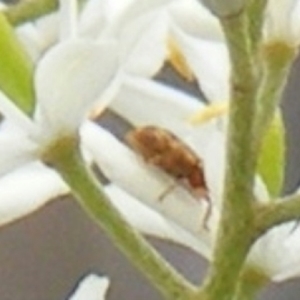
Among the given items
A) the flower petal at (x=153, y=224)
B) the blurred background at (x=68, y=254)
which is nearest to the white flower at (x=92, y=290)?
the flower petal at (x=153, y=224)

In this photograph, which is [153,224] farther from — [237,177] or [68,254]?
[68,254]

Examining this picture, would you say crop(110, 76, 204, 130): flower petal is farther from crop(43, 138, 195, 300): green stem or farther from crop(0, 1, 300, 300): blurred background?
crop(0, 1, 300, 300): blurred background

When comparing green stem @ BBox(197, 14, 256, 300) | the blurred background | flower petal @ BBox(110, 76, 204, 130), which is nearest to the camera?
green stem @ BBox(197, 14, 256, 300)

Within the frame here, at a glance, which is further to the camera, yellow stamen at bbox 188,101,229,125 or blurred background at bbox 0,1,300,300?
blurred background at bbox 0,1,300,300

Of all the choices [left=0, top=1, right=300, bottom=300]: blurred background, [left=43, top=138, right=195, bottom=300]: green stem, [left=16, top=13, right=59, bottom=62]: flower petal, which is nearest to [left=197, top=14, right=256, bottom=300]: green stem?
[left=43, top=138, right=195, bottom=300]: green stem

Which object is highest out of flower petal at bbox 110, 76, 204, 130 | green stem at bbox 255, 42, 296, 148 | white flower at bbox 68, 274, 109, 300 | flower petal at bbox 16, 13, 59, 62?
flower petal at bbox 16, 13, 59, 62

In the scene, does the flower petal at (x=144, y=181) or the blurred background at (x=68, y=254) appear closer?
the flower petal at (x=144, y=181)

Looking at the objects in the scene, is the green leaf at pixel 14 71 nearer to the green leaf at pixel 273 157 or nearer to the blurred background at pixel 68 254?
the green leaf at pixel 273 157
